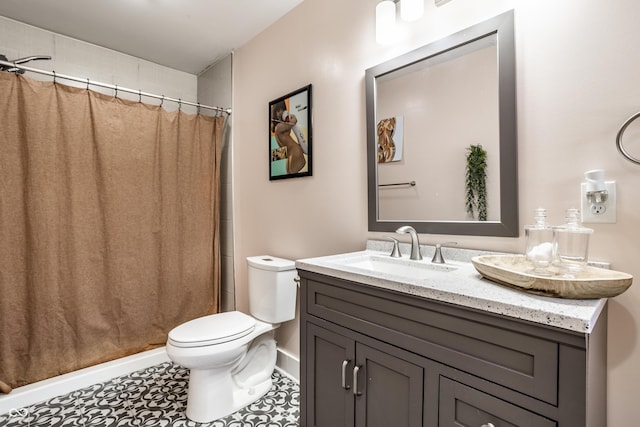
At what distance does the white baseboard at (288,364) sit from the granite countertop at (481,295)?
3.58ft

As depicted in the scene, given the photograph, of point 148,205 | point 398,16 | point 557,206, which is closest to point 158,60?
point 148,205

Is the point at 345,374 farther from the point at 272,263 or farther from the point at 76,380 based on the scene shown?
the point at 76,380

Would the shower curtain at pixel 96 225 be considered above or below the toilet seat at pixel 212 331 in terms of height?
above

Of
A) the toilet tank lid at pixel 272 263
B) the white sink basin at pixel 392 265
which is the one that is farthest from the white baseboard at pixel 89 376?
the white sink basin at pixel 392 265

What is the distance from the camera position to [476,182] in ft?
4.22

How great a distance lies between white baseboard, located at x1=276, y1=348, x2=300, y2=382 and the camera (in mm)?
2067

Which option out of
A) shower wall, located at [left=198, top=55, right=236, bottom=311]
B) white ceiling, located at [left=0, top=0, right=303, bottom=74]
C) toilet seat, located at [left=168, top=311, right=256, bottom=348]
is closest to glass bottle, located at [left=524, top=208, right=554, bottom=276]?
toilet seat, located at [left=168, top=311, right=256, bottom=348]

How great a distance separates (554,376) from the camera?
27.3 inches

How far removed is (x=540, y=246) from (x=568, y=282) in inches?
8.6

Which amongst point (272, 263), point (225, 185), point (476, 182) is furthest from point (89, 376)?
point (476, 182)

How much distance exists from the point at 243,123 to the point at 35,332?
6.24 feet

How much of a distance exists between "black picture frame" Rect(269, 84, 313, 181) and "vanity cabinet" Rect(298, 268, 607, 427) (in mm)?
896

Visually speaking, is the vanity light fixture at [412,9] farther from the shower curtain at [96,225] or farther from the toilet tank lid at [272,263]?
the shower curtain at [96,225]

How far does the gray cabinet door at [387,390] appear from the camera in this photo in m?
0.94
